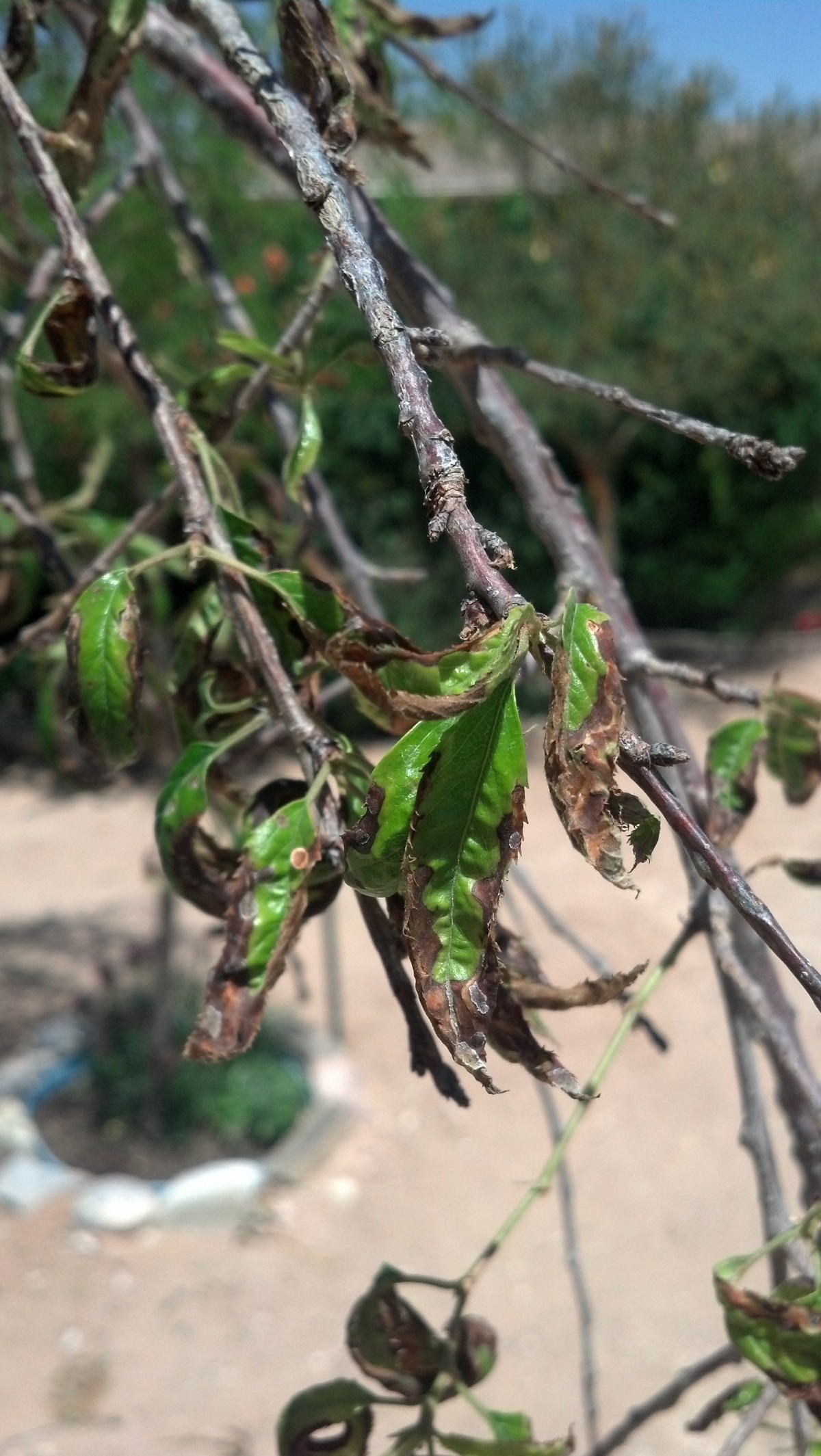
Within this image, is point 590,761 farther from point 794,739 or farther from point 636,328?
point 636,328

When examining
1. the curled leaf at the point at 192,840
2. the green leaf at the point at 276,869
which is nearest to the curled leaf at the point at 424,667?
the green leaf at the point at 276,869

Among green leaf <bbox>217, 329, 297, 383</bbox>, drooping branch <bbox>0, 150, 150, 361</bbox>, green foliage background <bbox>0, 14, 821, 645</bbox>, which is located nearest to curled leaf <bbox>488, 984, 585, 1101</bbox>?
green leaf <bbox>217, 329, 297, 383</bbox>

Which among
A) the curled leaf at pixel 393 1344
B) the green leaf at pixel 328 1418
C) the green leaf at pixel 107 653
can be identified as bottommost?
the green leaf at pixel 328 1418

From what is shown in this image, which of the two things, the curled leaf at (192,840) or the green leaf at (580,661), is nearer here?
the green leaf at (580,661)

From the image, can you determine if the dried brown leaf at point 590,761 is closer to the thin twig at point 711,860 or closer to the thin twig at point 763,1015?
the thin twig at point 711,860

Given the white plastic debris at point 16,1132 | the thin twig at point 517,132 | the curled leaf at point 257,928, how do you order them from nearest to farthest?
1. the curled leaf at point 257,928
2. the thin twig at point 517,132
3. the white plastic debris at point 16,1132

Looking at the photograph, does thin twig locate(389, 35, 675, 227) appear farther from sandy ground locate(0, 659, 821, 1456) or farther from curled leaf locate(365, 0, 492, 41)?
sandy ground locate(0, 659, 821, 1456)
